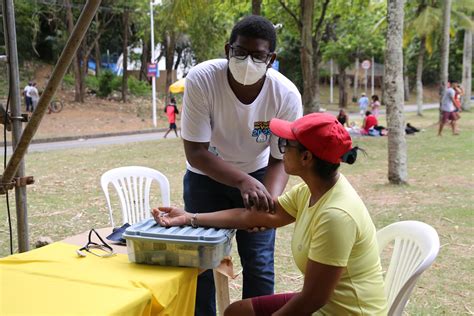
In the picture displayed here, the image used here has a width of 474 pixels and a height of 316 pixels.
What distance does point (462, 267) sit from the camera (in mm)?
4281

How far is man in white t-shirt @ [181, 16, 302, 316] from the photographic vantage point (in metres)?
2.37

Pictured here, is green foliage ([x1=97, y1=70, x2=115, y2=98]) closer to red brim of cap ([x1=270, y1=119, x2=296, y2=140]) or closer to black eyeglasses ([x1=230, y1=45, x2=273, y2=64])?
black eyeglasses ([x1=230, y1=45, x2=273, y2=64])

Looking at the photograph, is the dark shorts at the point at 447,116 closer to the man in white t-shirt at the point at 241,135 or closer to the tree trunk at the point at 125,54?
the man in white t-shirt at the point at 241,135

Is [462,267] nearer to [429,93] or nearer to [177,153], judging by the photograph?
[177,153]

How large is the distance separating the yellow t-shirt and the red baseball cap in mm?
154

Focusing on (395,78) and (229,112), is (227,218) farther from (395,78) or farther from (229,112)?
(395,78)

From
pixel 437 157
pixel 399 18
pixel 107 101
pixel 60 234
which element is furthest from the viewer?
pixel 107 101

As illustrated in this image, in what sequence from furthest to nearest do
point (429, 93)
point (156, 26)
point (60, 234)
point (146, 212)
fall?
point (429, 93)
point (156, 26)
point (60, 234)
point (146, 212)

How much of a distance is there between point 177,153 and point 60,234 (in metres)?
6.73

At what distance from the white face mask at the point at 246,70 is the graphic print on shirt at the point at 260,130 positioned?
23cm

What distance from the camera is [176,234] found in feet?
6.07

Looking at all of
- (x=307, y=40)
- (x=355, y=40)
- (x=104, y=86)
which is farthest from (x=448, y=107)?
(x=104, y=86)

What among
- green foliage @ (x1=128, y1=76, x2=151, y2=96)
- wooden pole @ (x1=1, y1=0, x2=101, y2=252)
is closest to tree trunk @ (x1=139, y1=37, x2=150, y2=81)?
green foliage @ (x1=128, y1=76, x2=151, y2=96)

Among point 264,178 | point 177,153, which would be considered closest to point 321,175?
point 264,178
